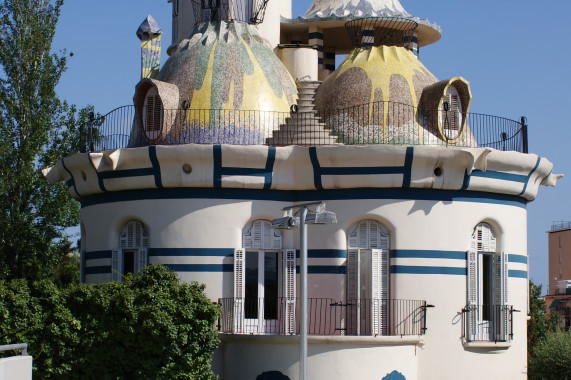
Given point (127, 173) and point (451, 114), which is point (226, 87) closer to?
point (127, 173)

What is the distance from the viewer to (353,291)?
30359 millimetres

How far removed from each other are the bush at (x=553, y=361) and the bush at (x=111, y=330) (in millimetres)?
11274

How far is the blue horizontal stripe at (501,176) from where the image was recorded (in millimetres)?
30722

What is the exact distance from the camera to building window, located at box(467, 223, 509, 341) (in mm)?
30766

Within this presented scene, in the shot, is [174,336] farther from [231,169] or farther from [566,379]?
[566,379]

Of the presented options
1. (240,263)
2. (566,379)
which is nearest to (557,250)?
(566,379)

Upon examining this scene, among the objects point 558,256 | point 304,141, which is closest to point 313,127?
point 304,141

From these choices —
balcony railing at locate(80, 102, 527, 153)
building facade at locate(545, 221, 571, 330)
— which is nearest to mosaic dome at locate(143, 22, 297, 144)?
balcony railing at locate(80, 102, 527, 153)

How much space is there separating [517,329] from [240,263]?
792 cm

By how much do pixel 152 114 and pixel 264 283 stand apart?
570cm

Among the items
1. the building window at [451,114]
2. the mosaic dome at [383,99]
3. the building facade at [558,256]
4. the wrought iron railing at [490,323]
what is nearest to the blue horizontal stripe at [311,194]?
the mosaic dome at [383,99]

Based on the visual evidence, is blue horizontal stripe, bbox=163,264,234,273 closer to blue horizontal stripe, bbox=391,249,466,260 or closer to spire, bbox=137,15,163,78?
blue horizontal stripe, bbox=391,249,466,260

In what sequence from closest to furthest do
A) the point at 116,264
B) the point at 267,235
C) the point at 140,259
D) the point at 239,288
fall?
1. the point at 239,288
2. the point at 267,235
3. the point at 140,259
4. the point at 116,264

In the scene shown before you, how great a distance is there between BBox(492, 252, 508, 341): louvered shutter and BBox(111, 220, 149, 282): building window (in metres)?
9.47
